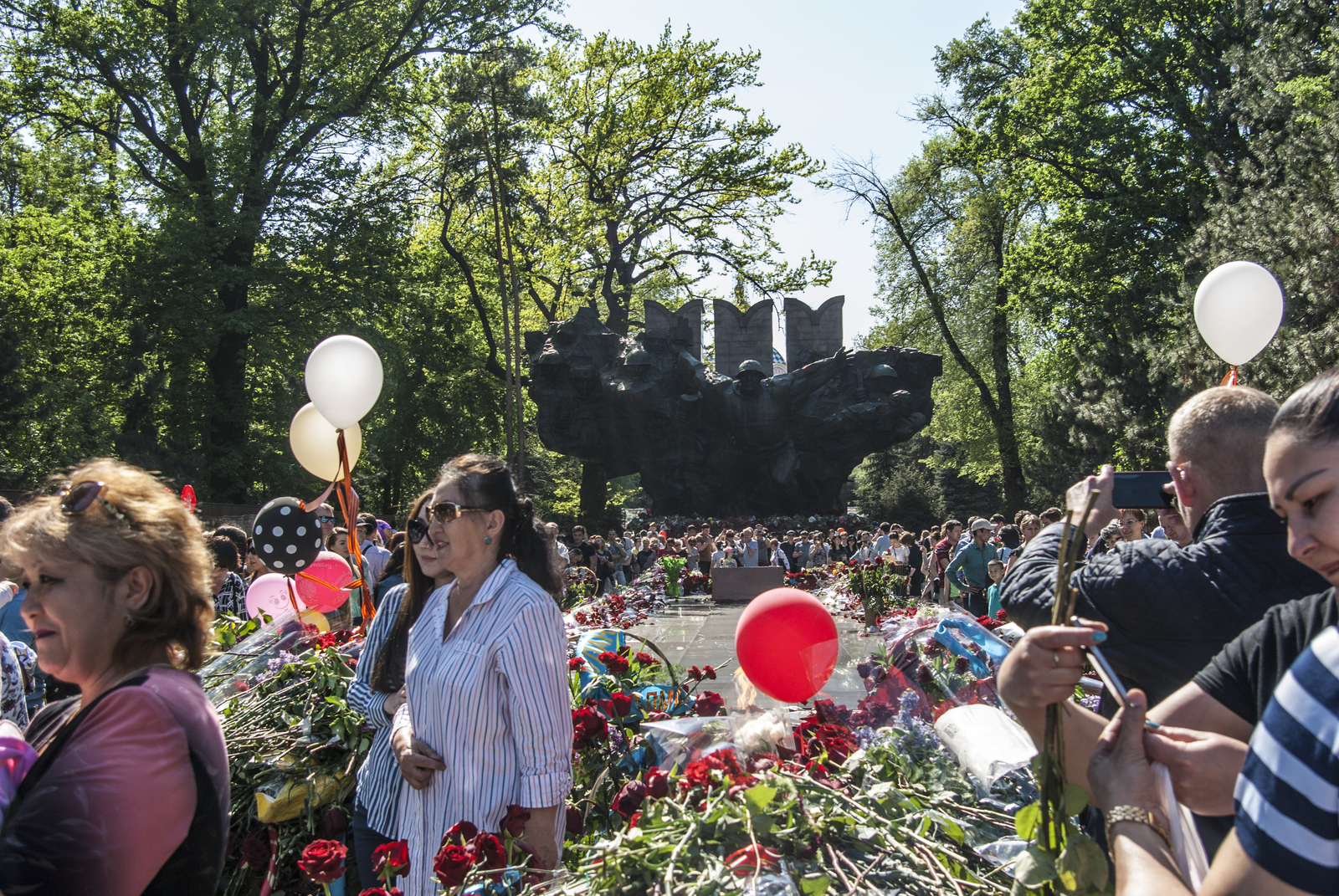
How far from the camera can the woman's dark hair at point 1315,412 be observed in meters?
1.10

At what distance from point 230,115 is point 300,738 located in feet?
70.8

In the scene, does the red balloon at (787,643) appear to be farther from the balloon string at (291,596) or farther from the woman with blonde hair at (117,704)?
the balloon string at (291,596)

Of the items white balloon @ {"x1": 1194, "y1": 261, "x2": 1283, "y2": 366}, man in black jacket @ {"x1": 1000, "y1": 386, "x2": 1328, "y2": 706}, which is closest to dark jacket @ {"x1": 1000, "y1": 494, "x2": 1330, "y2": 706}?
man in black jacket @ {"x1": 1000, "y1": 386, "x2": 1328, "y2": 706}

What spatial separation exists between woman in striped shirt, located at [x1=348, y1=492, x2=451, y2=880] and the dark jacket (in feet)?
5.69

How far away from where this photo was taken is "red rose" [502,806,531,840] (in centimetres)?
208

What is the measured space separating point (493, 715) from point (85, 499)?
112cm

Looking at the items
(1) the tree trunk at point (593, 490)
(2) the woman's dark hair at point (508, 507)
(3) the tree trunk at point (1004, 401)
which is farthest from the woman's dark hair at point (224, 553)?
(3) the tree trunk at point (1004, 401)

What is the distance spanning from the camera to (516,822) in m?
2.08

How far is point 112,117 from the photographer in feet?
74.2

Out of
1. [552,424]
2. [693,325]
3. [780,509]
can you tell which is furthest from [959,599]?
[693,325]

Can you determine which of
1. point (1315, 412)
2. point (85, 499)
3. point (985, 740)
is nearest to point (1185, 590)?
point (985, 740)

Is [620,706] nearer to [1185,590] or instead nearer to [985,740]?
[985,740]

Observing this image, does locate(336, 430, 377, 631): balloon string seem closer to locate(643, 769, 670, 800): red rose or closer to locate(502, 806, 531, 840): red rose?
locate(502, 806, 531, 840): red rose

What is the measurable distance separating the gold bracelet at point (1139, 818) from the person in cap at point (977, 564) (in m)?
10.1
